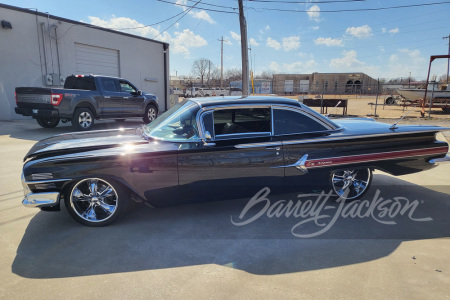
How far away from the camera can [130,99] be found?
38.2ft

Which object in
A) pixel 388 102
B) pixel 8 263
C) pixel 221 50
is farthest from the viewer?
pixel 221 50

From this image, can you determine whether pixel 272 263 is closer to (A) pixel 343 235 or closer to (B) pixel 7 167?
(A) pixel 343 235

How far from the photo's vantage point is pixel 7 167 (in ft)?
19.5

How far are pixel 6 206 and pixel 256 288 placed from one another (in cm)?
358

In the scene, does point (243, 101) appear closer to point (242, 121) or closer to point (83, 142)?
point (242, 121)

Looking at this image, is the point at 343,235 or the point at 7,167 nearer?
the point at 343,235

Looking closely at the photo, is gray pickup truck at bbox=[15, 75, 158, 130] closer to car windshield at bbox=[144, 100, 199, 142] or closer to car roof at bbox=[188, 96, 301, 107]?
car windshield at bbox=[144, 100, 199, 142]

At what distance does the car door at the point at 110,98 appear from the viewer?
10758 millimetres

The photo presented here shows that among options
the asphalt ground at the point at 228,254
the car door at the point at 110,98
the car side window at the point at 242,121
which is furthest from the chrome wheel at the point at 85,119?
the car side window at the point at 242,121

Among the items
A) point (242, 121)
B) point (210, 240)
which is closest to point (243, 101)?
point (242, 121)

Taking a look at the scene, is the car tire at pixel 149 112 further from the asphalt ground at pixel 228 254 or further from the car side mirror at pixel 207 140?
the car side mirror at pixel 207 140

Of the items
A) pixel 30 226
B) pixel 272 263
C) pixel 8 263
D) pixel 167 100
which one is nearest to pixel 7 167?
pixel 30 226
